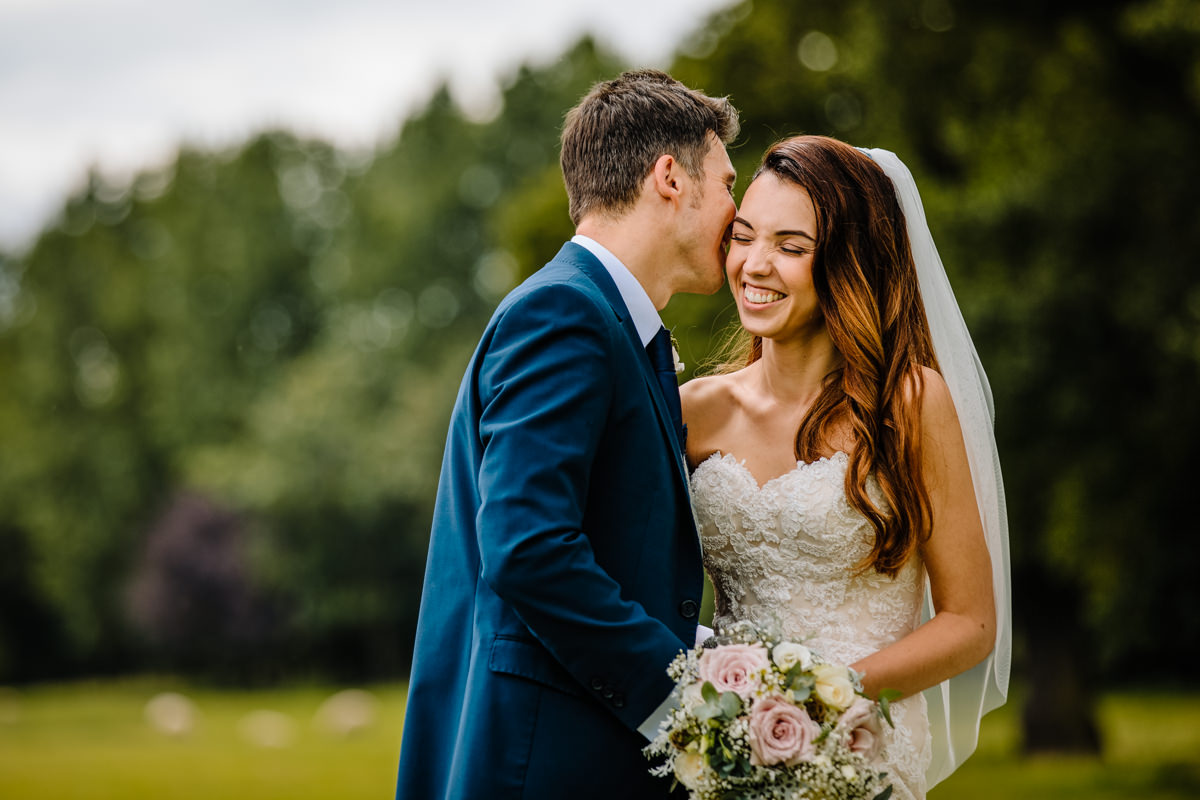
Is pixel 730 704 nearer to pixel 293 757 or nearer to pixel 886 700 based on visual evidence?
pixel 886 700

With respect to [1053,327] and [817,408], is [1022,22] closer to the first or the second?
[1053,327]

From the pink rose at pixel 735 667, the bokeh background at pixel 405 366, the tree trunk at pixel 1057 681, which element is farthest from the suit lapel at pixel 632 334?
the tree trunk at pixel 1057 681

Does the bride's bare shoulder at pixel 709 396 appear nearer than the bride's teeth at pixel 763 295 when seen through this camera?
No

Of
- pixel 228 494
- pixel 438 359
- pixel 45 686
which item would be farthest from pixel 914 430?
pixel 45 686

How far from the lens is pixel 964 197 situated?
12773 millimetres

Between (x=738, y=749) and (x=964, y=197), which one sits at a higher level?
(x=964, y=197)

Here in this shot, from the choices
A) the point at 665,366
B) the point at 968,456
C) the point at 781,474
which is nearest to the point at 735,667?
the point at 665,366

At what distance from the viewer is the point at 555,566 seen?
2.76 metres

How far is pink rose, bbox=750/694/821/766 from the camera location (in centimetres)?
273

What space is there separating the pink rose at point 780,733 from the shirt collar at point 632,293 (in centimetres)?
102

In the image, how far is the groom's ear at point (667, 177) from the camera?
334 centimetres

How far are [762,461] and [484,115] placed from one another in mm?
31236

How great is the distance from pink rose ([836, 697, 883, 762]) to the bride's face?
4.17 feet

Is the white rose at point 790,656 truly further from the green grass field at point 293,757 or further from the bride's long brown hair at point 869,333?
the green grass field at point 293,757
